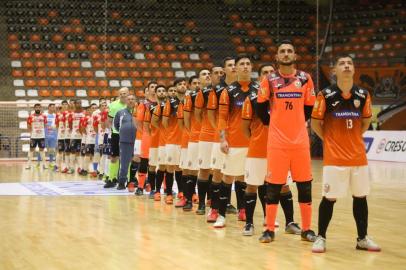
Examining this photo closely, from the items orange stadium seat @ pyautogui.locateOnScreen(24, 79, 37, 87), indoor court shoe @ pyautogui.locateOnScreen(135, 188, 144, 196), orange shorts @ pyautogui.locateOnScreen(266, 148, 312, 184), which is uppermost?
orange stadium seat @ pyautogui.locateOnScreen(24, 79, 37, 87)

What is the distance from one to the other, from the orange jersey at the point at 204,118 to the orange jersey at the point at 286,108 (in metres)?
2.13

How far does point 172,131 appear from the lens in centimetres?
989

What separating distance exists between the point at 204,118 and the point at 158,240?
248cm

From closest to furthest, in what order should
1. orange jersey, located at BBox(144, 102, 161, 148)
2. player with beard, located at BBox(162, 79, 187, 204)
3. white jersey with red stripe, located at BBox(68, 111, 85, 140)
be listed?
player with beard, located at BBox(162, 79, 187, 204), orange jersey, located at BBox(144, 102, 161, 148), white jersey with red stripe, located at BBox(68, 111, 85, 140)

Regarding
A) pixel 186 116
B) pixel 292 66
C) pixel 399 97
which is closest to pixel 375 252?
pixel 292 66

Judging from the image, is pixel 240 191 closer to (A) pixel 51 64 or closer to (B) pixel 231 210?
(B) pixel 231 210

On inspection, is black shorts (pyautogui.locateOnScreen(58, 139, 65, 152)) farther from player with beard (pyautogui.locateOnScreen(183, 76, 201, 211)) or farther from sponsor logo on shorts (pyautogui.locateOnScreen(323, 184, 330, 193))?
sponsor logo on shorts (pyautogui.locateOnScreen(323, 184, 330, 193))

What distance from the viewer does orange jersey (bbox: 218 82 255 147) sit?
292 inches

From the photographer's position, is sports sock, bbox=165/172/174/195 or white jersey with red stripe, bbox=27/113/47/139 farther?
white jersey with red stripe, bbox=27/113/47/139

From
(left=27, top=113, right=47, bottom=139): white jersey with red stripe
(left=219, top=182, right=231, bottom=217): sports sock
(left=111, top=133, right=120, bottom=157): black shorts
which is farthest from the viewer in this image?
(left=27, top=113, right=47, bottom=139): white jersey with red stripe

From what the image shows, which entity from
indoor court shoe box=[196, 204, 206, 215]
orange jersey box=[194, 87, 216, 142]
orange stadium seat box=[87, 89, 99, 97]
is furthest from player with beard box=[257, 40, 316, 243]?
orange stadium seat box=[87, 89, 99, 97]

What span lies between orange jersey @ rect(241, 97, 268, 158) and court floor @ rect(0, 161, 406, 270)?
0.91m

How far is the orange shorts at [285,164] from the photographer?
614 centimetres

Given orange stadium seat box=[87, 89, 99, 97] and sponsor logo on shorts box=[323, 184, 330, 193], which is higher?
orange stadium seat box=[87, 89, 99, 97]
